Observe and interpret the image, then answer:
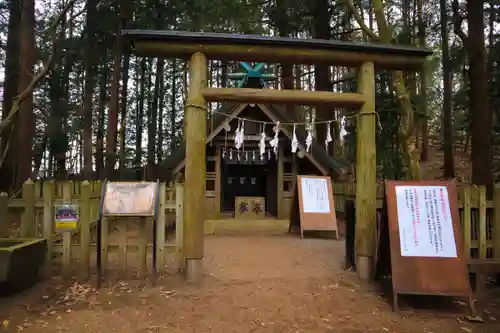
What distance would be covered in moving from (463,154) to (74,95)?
91.5ft

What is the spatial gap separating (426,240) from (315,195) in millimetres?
5603

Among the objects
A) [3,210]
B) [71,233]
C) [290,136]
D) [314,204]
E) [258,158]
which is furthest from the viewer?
[258,158]

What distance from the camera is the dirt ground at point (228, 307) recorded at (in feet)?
14.4

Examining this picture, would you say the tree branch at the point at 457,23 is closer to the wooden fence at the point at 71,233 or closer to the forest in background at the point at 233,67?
the forest in background at the point at 233,67

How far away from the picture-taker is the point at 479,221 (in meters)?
6.04

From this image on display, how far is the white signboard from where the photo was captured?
5668 mm

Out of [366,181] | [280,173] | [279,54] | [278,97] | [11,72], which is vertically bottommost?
[366,181]

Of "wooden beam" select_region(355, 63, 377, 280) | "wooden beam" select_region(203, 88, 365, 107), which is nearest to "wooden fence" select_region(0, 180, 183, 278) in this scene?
"wooden beam" select_region(203, 88, 365, 107)

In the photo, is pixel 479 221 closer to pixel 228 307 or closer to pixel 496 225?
pixel 496 225

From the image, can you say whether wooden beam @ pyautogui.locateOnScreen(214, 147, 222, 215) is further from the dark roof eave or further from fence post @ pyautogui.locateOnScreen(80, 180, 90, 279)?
the dark roof eave

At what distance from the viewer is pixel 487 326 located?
4566 millimetres

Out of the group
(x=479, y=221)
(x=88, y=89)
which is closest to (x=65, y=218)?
(x=479, y=221)

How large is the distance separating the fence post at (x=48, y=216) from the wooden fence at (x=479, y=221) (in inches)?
254

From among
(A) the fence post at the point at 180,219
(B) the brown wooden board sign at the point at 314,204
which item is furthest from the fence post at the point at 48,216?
(B) the brown wooden board sign at the point at 314,204
